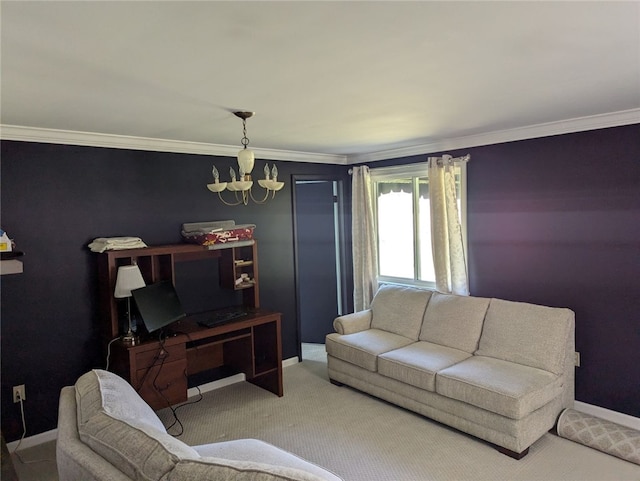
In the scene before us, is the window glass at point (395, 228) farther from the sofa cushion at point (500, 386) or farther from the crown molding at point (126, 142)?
the sofa cushion at point (500, 386)

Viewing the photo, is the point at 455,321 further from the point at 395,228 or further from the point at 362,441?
the point at 395,228

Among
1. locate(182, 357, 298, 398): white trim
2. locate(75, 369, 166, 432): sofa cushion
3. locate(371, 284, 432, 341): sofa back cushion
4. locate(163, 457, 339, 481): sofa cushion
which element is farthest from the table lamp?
locate(371, 284, 432, 341): sofa back cushion

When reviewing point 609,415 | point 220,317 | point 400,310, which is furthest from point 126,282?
point 609,415

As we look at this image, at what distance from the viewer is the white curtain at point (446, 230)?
163 inches

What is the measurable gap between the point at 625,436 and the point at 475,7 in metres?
2.98

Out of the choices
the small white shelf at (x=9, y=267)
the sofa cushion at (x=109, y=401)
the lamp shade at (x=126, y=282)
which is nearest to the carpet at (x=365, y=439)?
the lamp shade at (x=126, y=282)

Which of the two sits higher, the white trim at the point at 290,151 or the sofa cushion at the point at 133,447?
the white trim at the point at 290,151

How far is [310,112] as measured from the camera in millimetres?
2734

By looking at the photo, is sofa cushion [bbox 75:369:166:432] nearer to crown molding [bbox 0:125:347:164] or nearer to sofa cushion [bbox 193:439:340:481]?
sofa cushion [bbox 193:439:340:481]

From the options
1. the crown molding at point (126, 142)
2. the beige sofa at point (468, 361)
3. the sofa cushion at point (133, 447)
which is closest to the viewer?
the sofa cushion at point (133, 447)

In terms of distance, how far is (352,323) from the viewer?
14.2 feet

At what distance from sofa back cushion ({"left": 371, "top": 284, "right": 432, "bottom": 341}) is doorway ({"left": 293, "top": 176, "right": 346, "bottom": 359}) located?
0.94 m

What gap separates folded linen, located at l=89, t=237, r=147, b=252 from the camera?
3277mm

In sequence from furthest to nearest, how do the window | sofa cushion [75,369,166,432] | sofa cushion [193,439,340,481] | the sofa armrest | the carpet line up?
the window → the sofa armrest → the carpet → sofa cushion [193,439,340,481] → sofa cushion [75,369,166,432]
